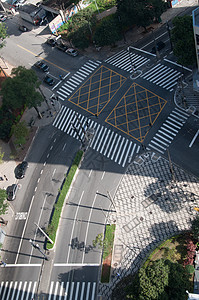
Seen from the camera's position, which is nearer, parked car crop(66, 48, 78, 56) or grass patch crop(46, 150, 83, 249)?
grass patch crop(46, 150, 83, 249)

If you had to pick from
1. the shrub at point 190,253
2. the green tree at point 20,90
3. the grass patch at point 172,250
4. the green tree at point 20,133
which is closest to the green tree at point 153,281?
the grass patch at point 172,250

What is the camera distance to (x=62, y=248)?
64.7 m

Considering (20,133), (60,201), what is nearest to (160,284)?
(60,201)

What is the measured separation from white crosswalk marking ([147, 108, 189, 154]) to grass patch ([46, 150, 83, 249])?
59.2 feet

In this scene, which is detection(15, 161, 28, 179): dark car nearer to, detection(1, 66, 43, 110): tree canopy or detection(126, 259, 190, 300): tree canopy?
detection(1, 66, 43, 110): tree canopy

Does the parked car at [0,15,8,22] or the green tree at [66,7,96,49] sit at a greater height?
the parked car at [0,15,8,22]

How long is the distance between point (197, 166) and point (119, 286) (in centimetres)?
3059

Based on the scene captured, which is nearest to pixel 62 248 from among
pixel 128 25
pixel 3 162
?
pixel 3 162

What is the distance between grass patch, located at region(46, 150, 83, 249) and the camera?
214 ft

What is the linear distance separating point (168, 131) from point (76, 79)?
34641 mm

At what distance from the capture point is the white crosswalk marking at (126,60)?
3580 inches

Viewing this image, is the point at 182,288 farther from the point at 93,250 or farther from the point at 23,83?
the point at 23,83

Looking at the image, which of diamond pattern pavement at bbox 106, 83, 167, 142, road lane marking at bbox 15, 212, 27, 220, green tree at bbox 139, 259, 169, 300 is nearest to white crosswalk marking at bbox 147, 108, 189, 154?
diamond pattern pavement at bbox 106, 83, 167, 142

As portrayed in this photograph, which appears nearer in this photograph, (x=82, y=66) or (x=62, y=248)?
(x=62, y=248)
